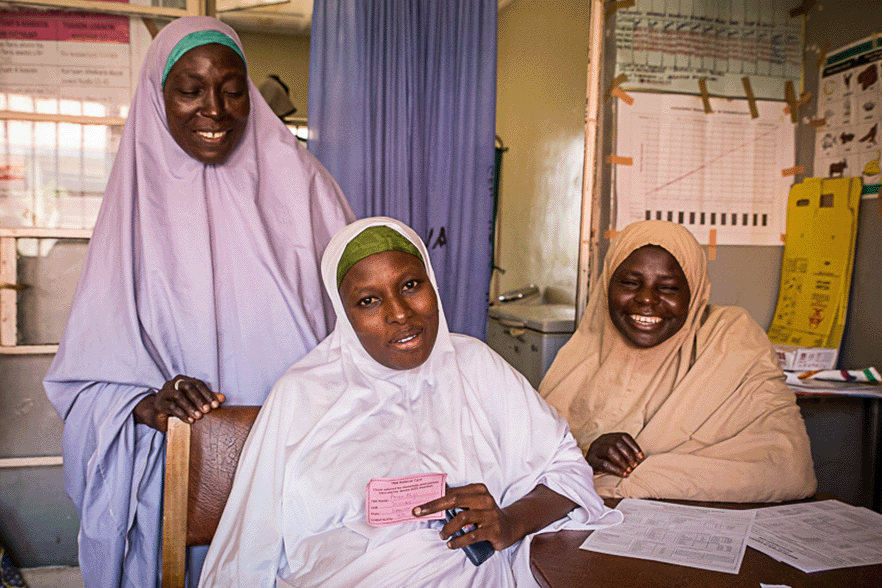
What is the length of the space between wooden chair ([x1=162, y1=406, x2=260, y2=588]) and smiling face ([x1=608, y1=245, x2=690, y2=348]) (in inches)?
50.4

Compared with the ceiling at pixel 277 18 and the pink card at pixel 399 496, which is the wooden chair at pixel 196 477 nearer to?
the pink card at pixel 399 496

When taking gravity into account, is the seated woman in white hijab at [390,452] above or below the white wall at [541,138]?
below

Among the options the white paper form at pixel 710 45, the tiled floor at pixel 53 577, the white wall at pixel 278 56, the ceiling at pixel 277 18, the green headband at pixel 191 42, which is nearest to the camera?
the green headband at pixel 191 42

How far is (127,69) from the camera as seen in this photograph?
290cm

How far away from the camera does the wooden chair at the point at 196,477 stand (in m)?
1.45

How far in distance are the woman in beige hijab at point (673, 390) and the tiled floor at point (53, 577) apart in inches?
92.5

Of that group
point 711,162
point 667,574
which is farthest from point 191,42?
point 711,162

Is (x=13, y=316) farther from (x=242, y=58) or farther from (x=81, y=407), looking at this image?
(x=242, y=58)

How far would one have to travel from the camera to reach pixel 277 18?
584 cm

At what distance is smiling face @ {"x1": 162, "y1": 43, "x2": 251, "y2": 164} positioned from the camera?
1.89 meters

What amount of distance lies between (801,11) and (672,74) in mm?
817

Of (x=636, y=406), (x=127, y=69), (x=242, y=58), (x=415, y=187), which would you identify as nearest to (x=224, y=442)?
(x=242, y=58)

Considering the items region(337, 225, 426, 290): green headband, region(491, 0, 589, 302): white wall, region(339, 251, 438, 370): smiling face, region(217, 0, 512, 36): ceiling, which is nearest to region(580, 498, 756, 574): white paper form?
region(339, 251, 438, 370): smiling face

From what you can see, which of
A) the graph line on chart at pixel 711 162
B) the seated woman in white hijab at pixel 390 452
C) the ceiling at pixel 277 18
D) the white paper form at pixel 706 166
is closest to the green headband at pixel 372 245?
the seated woman in white hijab at pixel 390 452
